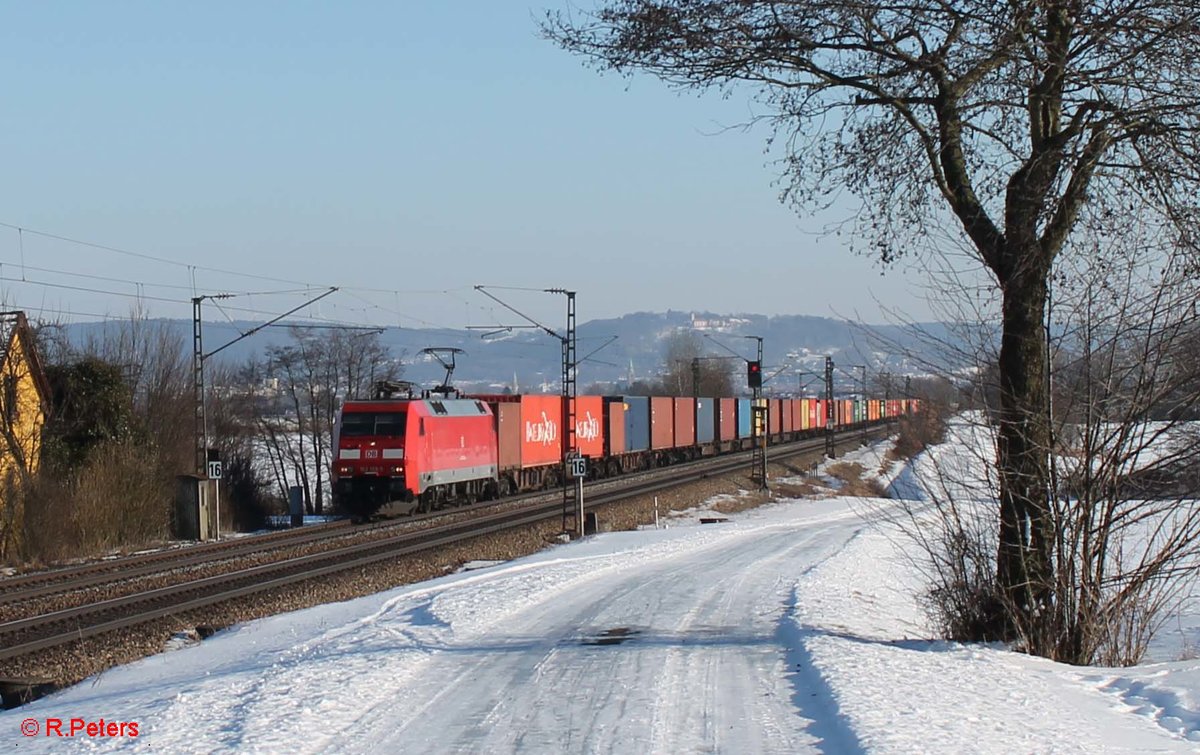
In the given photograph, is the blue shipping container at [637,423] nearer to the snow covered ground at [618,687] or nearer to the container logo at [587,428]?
the container logo at [587,428]

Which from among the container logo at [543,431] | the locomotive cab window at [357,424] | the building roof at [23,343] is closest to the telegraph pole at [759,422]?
the container logo at [543,431]

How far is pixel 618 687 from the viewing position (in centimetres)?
788

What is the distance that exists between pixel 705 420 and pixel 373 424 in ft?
113

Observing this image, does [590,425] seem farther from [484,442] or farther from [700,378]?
[700,378]

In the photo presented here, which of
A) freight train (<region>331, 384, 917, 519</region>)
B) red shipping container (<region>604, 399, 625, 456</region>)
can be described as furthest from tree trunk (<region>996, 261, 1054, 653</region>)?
red shipping container (<region>604, 399, 625, 456</region>)

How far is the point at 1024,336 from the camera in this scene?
31.5 feet

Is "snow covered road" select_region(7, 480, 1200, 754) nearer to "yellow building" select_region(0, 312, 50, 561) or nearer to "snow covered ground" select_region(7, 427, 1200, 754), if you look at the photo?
"snow covered ground" select_region(7, 427, 1200, 754)

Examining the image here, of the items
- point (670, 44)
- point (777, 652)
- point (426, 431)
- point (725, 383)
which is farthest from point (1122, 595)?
point (725, 383)

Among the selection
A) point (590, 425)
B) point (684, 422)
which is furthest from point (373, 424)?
point (684, 422)

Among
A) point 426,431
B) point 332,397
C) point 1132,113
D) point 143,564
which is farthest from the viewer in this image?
point 332,397

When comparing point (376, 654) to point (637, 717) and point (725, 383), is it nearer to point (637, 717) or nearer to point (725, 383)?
point (637, 717)

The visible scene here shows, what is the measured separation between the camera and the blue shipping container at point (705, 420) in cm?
6269

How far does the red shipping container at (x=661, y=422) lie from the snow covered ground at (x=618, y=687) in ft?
135

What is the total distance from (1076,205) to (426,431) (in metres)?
25.0
